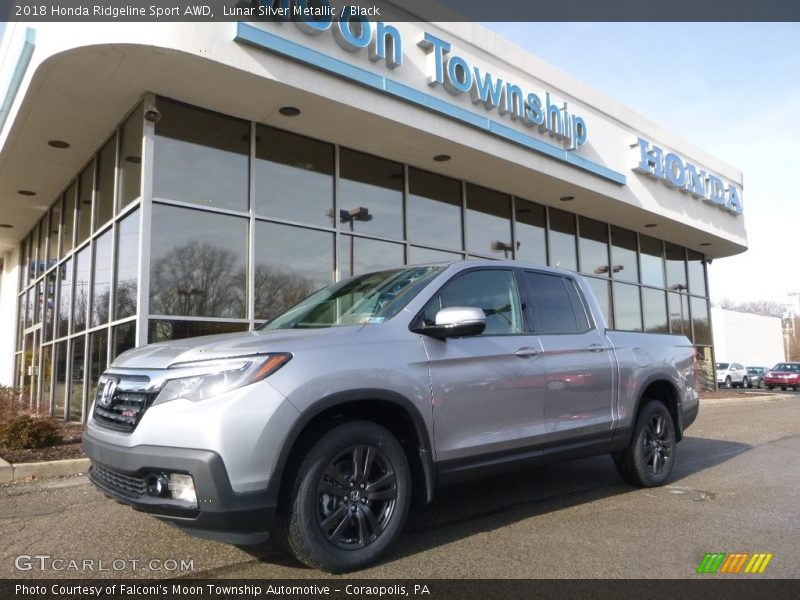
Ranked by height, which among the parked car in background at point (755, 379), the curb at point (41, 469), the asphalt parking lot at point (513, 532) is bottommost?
the parked car in background at point (755, 379)

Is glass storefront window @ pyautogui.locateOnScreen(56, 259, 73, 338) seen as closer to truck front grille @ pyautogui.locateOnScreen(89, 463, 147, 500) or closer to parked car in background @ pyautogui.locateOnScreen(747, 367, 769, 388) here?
truck front grille @ pyautogui.locateOnScreen(89, 463, 147, 500)

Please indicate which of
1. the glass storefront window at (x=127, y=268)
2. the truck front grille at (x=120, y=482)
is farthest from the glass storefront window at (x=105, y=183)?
the truck front grille at (x=120, y=482)

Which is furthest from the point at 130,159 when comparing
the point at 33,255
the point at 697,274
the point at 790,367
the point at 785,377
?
the point at 790,367

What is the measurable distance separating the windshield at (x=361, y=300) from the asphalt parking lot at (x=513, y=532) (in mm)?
1476

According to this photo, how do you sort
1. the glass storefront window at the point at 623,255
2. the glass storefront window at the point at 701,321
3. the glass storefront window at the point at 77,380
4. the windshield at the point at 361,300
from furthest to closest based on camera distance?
the glass storefront window at the point at 701,321 → the glass storefront window at the point at 623,255 → the glass storefront window at the point at 77,380 → the windshield at the point at 361,300

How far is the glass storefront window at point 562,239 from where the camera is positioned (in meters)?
15.9

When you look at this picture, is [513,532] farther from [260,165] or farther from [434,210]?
[434,210]

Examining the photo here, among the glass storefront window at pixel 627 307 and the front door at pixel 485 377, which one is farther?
the glass storefront window at pixel 627 307

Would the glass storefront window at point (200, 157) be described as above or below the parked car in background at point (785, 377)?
above

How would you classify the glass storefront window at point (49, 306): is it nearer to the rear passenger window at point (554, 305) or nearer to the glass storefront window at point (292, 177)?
the glass storefront window at point (292, 177)

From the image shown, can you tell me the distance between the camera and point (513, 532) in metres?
4.30

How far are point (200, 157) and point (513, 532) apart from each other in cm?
766

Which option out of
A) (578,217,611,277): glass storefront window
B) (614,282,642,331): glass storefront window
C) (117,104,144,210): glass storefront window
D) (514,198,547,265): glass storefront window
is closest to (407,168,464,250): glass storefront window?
(514,198,547,265): glass storefront window

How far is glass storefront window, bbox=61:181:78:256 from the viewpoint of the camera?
13.0 meters
